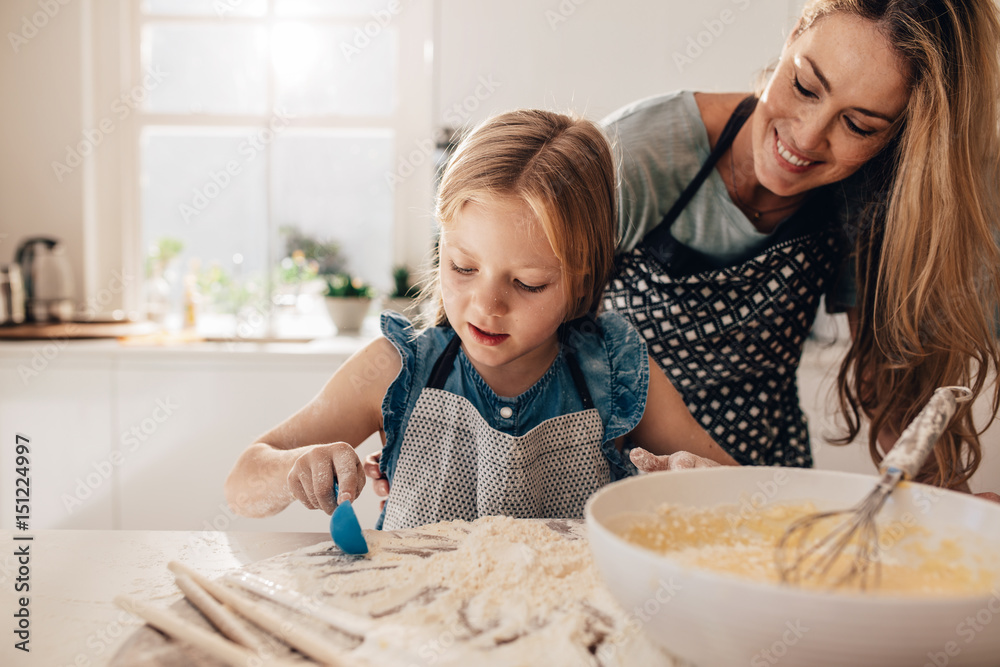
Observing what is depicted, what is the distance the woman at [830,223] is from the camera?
99 centimetres

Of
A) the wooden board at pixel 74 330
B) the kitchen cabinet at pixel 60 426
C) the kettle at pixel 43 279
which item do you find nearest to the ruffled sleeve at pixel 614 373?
the kitchen cabinet at pixel 60 426

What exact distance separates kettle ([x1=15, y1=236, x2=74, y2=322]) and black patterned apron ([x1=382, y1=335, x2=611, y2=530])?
1971 millimetres

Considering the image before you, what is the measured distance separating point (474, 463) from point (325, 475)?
26 cm

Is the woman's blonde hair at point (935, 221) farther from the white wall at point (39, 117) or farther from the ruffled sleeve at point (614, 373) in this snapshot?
the white wall at point (39, 117)

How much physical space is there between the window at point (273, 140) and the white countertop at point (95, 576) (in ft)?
6.34

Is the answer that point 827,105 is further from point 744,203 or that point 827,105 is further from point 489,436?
point 489,436

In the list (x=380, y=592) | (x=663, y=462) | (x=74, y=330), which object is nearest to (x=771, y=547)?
(x=663, y=462)

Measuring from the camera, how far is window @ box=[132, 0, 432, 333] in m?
2.66

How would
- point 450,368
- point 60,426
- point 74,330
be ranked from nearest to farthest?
point 450,368
point 60,426
point 74,330

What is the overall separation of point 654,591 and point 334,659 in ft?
0.71

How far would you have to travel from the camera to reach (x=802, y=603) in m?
0.40

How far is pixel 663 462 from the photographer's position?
826 mm

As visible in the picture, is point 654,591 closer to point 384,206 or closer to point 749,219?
point 749,219

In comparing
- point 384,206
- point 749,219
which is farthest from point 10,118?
point 749,219
